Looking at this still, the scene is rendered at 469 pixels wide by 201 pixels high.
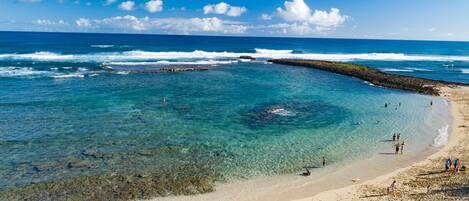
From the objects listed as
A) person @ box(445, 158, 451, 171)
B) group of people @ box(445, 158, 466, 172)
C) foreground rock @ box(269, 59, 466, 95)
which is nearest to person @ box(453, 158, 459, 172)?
group of people @ box(445, 158, 466, 172)

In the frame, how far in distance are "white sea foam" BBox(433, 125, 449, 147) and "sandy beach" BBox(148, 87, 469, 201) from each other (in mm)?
2057

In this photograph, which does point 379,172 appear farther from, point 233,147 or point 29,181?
point 29,181

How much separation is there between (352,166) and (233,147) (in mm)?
8387

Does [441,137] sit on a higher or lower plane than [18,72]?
lower

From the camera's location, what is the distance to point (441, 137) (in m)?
32.0

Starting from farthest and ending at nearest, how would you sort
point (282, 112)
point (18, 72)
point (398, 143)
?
point (18, 72), point (282, 112), point (398, 143)

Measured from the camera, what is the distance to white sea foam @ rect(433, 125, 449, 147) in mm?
30325

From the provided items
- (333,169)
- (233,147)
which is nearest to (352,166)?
(333,169)

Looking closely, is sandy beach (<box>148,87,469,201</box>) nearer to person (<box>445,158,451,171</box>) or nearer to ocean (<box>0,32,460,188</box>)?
person (<box>445,158,451,171</box>)

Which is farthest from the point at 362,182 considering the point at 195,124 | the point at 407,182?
the point at 195,124

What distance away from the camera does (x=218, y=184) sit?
73.3ft

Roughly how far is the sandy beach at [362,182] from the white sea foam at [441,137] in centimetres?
206

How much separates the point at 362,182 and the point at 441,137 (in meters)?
13.1

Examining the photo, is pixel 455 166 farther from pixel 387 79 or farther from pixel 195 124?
pixel 387 79
